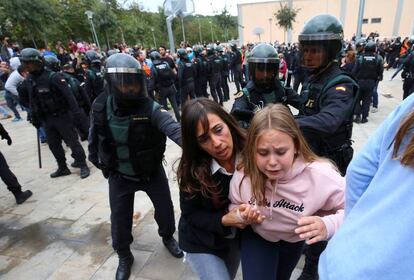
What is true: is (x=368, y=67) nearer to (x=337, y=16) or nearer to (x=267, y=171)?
(x=267, y=171)

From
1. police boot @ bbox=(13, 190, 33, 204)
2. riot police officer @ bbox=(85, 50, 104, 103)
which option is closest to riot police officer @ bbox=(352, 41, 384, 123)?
riot police officer @ bbox=(85, 50, 104, 103)

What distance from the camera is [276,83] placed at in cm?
254

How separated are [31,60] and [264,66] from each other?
356 centimetres

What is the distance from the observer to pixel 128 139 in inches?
88.1

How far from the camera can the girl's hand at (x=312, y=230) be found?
48.0 inches

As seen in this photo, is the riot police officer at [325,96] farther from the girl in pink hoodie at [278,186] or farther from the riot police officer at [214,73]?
the riot police officer at [214,73]

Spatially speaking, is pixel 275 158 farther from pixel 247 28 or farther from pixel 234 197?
pixel 247 28

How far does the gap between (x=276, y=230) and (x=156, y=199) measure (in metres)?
1.36

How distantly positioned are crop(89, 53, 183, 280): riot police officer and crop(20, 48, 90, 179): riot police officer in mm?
2306

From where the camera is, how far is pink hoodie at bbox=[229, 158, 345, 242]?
1.39 m

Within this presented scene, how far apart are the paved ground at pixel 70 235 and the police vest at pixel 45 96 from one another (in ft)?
4.12

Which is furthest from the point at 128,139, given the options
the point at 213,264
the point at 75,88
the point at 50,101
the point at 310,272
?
the point at 75,88

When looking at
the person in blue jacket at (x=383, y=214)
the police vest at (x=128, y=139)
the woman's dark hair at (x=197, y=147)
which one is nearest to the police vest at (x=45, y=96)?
the police vest at (x=128, y=139)

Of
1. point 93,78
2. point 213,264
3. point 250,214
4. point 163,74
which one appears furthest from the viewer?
point 163,74
